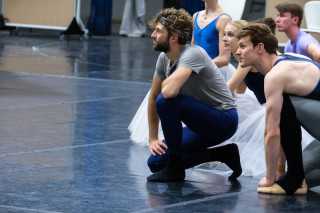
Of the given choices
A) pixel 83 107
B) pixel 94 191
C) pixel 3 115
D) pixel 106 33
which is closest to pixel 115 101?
pixel 83 107

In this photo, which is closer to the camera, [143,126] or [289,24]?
[289,24]

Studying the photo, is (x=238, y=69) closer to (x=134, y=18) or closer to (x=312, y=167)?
(x=312, y=167)

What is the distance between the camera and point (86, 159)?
5.07 meters

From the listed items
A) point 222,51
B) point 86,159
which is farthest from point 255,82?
point 86,159

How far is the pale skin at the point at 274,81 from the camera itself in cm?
407

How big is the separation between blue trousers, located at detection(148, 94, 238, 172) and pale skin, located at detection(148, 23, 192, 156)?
0.05 meters

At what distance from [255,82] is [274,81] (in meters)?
1.02

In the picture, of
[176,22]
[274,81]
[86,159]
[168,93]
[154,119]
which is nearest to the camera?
[274,81]

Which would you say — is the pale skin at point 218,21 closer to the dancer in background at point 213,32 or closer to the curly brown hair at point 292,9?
the dancer in background at point 213,32

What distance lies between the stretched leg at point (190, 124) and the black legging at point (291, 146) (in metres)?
0.45

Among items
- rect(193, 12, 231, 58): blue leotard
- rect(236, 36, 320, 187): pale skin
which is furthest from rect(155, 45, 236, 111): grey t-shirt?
rect(193, 12, 231, 58): blue leotard

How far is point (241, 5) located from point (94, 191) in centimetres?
700

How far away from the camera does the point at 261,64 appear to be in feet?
13.9

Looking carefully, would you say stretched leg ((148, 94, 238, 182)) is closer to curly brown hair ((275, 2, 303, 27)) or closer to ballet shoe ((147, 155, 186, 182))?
ballet shoe ((147, 155, 186, 182))
